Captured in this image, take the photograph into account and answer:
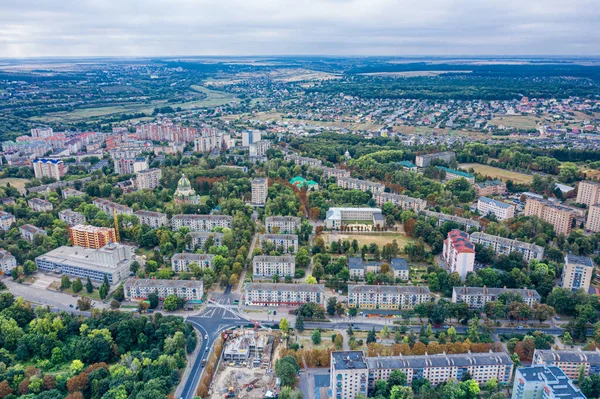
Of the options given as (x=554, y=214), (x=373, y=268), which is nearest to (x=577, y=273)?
(x=554, y=214)

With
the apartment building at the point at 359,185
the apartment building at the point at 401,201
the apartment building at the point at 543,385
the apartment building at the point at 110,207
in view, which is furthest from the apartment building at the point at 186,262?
the apartment building at the point at 359,185

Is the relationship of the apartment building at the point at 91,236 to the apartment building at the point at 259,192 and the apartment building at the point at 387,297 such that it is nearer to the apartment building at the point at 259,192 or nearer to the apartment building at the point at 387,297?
the apartment building at the point at 259,192

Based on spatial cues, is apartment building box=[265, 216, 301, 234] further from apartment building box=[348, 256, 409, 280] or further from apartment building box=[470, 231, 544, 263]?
apartment building box=[470, 231, 544, 263]

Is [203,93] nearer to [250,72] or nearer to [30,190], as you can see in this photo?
[250,72]

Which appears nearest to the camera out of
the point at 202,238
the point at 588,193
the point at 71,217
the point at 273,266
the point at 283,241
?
the point at 273,266

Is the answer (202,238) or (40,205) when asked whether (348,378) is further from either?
(40,205)

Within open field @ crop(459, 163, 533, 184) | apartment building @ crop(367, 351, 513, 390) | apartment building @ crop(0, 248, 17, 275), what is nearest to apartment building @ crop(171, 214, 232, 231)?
apartment building @ crop(0, 248, 17, 275)
